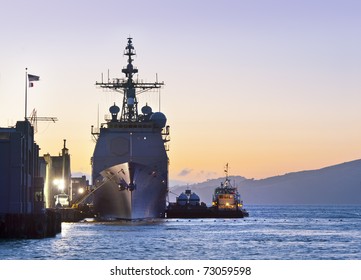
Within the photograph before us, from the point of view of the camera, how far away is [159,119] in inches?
4466

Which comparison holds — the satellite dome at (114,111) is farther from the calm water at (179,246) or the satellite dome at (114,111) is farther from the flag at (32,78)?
Result: the flag at (32,78)

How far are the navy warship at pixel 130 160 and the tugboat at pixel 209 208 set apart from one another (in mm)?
18024

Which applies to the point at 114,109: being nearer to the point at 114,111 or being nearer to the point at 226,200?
the point at 114,111

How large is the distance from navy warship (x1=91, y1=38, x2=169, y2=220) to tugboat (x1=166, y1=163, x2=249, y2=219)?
18024 millimetres

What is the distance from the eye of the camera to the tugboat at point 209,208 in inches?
5207

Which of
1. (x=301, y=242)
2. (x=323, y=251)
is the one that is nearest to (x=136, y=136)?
(x=301, y=242)

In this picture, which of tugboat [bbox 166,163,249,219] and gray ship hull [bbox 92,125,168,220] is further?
tugboat [bbox 166,163,249,219]

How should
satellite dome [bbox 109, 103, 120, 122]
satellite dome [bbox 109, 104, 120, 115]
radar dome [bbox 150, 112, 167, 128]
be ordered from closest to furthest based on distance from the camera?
1. radar dome [bbox 150, 112, 167, 128]
2. satellite dome [bbox 109, 103, 120, 122]
3. satellite dome [bbox 109, 104, 120, 115]

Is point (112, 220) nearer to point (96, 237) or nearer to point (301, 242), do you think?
point (96, 237)

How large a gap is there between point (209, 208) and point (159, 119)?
2963cm

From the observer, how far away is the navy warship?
96000 mm

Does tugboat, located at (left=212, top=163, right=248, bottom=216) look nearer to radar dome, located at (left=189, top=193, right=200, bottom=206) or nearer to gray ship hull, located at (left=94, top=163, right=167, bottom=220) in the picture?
radar dome, located at (left=189, top=193, right=200, bottom=206)

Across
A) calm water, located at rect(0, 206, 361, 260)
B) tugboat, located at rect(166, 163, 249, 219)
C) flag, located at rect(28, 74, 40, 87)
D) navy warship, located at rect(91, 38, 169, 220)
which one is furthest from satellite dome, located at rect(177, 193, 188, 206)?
flag, located at rect(28, 74, 40, 87)

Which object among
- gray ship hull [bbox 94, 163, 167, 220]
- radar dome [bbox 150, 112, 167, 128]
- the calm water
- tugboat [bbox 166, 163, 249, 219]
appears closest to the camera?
the calm water
